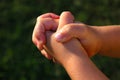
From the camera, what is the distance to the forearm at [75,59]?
1057 mm

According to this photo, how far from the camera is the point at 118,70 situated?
2209 mm

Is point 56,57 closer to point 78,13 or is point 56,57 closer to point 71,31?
point 71,31

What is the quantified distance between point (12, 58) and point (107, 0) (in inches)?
28.3

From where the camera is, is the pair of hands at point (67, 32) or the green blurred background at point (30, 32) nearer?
the pair of hands at point (67, 32)

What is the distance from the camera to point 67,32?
1141 mm

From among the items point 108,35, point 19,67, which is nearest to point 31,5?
point 19,67

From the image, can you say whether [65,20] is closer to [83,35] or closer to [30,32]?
[83,35]

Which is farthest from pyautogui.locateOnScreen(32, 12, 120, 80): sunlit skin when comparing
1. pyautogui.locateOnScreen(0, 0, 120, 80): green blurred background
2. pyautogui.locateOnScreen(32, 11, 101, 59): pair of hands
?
pyautogui.locateOnScreen(0, 0, 120, 80): green blurred background

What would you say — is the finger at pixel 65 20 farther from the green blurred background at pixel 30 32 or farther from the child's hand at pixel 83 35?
the green blurred background at pixel 30 32

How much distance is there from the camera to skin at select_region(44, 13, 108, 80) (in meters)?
1.06

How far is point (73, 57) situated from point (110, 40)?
0.19 metres

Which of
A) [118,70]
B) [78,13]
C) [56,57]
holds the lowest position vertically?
[118,70]

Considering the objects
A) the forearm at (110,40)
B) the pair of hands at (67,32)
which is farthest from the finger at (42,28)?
the forearm at (110,40)

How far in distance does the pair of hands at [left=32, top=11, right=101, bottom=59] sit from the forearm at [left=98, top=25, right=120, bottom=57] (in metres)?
0.02
